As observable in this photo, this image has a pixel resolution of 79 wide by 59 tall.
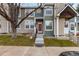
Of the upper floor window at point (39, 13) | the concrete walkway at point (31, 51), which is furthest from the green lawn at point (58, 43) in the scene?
the upper floor window at point (39, 13)

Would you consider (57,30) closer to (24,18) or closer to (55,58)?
(24,18)

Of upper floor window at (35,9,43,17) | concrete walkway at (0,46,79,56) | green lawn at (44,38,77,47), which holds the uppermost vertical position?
upper floor window at (35,9,43,17)

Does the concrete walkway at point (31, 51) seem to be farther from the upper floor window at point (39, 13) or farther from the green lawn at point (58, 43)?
the upper floor window at point (39, 13)

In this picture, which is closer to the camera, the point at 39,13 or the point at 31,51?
the point at 31,51

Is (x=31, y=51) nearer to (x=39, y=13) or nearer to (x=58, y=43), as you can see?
(x=58, y=43)

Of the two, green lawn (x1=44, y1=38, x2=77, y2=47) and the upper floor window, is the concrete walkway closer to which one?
green lawn (x1=44, y1=38, x2=77, y2=47)

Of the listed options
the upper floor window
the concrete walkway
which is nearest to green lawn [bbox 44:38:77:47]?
the concrete walkway

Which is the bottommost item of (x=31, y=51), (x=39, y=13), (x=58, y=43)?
(x=31, y=51)

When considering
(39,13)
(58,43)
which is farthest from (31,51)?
(39,13)

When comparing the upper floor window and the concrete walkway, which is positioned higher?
the upper floor window

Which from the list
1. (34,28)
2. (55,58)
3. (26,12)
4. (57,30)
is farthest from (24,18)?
(55,58)

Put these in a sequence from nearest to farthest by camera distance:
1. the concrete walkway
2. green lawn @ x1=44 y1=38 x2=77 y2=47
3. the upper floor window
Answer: the concrete walkway → green lawn @ x1=44 y1=38 x2=77 y2=47 → the upper floor window

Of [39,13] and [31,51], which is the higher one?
[39,13]

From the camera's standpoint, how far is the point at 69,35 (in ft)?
7.13
